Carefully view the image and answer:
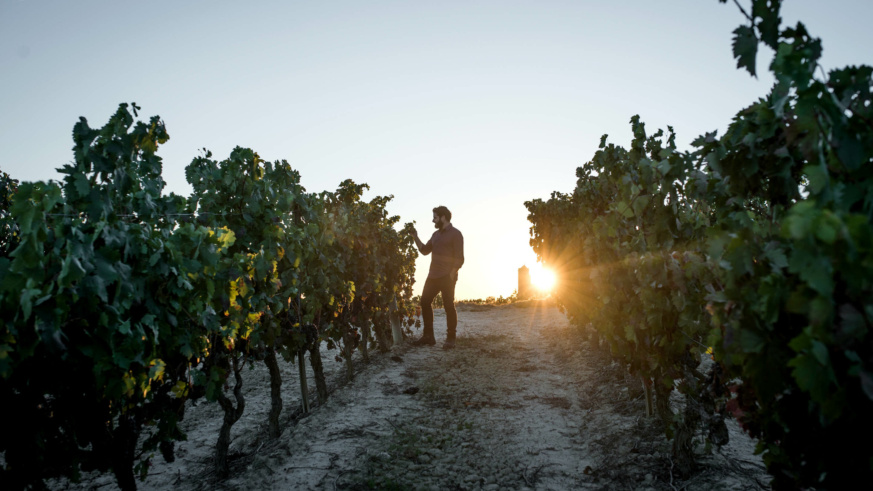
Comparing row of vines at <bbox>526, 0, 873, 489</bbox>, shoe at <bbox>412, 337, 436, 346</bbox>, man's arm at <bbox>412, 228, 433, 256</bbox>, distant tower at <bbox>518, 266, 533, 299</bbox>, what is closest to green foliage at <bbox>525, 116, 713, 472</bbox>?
row of vines at <bbox>526, 0, 873, 489</bbox>

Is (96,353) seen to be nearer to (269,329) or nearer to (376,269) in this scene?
(269,329)

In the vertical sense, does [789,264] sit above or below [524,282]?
below

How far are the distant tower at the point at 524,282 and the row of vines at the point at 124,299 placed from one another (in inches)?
522

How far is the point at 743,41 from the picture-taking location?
6.38 feet

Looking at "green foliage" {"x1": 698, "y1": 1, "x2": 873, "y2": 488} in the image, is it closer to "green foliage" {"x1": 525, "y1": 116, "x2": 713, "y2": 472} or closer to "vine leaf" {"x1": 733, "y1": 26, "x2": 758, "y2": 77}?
"vine leaf" {"x1": 733, "y1": 26, "x2": 758, "y2": 77}

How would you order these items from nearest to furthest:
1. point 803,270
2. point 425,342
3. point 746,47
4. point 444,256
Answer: point 803,270 < point 746,47 < point 444,256 < point 425,342

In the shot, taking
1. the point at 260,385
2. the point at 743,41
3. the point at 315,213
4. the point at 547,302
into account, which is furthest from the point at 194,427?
the point at 547,302

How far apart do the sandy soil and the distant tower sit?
9.74 meters

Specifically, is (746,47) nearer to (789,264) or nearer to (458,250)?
(789,264)

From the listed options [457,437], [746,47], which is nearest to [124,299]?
[746,47]

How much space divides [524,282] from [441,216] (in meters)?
10.1

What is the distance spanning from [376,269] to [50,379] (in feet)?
17.7

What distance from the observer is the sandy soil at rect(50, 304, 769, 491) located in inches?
156

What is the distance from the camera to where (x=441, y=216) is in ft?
27.7
